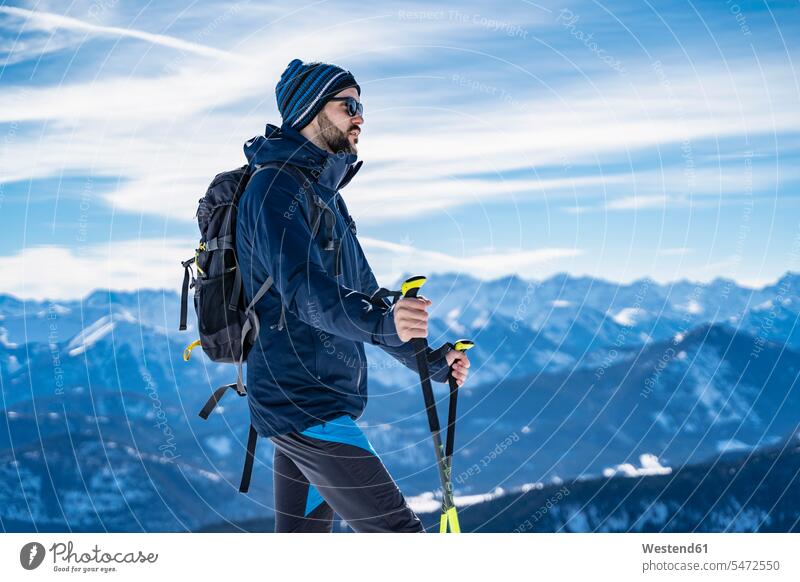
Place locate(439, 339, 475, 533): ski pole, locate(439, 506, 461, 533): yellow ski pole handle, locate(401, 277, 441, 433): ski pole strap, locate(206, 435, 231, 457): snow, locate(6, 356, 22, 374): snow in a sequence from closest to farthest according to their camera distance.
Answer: locate(401, 277, 441, 433): ski pole strap < locate(439, 339, 475, 533): ski pole < locate(439, 506, 461, 533): yellow ski pole handle < locate(6, 356, 22, 374): snow < locate(206, 435, 231, 457): snow

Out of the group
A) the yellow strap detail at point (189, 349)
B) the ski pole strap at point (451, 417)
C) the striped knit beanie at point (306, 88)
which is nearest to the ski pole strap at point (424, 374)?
the ski pole strap at point (451, 417)

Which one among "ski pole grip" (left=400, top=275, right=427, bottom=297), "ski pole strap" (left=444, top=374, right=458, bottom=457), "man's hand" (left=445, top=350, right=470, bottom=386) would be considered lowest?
"ski pole strap" (left=444, top=374, right=458, bottom=457)

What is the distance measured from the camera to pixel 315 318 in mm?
4180

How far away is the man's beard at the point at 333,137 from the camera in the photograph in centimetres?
489

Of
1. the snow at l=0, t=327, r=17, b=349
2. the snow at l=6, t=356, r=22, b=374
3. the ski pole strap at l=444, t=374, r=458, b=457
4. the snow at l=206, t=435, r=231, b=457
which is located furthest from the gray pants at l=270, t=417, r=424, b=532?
the snow at l=206, t=435, r=231, b=457

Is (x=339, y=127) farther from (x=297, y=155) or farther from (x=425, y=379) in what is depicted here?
(x=425, y=379)

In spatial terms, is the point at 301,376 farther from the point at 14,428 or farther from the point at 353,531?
the point at 14,428

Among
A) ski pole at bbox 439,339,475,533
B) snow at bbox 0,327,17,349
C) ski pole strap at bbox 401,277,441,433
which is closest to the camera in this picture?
ski pole strap at bbox 401,277,441,433

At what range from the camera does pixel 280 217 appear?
170 inches

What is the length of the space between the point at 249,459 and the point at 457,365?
4.63 feet

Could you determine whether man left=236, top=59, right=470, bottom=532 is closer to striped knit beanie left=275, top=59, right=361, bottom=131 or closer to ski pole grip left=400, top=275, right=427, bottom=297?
striped knit beanie left=275, top=59, right=361, bottom=131

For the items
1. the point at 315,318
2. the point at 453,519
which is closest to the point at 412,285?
the point at 315,318

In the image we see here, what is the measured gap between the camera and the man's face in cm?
489
